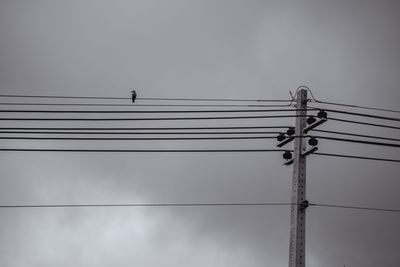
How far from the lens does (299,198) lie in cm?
1330

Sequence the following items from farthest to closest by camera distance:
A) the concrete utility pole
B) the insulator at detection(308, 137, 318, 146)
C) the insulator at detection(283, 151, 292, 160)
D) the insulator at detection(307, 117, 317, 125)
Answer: the insulator at detection(283, 151, 292, 160) → the insulator at detection(307, 117, 317, 125) → the insulator at detection(308, 137, 318, 146) → the concrete utility pole

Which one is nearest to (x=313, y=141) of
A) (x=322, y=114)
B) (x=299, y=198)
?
(x=322, y=114)

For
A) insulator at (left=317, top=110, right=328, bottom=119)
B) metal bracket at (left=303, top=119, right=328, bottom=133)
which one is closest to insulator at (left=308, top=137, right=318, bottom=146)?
metal bracket at (left=303, top=119, right=328, bottom=133)

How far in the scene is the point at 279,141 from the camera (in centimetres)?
1453

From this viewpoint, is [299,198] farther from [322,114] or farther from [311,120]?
[322,114]

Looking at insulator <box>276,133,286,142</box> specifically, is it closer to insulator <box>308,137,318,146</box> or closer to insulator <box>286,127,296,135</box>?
Answer: insulator <box>286,127,296,135</box>

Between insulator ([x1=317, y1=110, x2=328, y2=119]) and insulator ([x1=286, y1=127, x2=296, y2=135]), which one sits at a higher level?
insulator ([x1=317, y1=110, x2=328, y2=119])

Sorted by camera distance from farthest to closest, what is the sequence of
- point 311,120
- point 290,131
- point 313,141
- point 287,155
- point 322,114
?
1. point 290,131
2. point 287,155
3. point 311,120
4. point 322,114
5. point 313,141

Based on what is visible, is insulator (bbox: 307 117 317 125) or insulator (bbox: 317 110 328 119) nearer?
insulator (bbox: 317 110 328 119)

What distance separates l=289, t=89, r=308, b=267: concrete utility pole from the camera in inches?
505

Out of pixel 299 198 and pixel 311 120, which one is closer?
pixel 299 198

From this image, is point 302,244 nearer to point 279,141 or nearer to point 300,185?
point 300,185

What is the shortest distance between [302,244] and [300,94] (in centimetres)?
469

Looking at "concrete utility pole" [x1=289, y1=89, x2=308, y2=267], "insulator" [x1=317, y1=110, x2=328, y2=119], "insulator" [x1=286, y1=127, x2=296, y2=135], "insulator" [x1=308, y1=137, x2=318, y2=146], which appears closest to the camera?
"concrete utility pole" [x1=289, y1=89, x2=308, y2=267]
